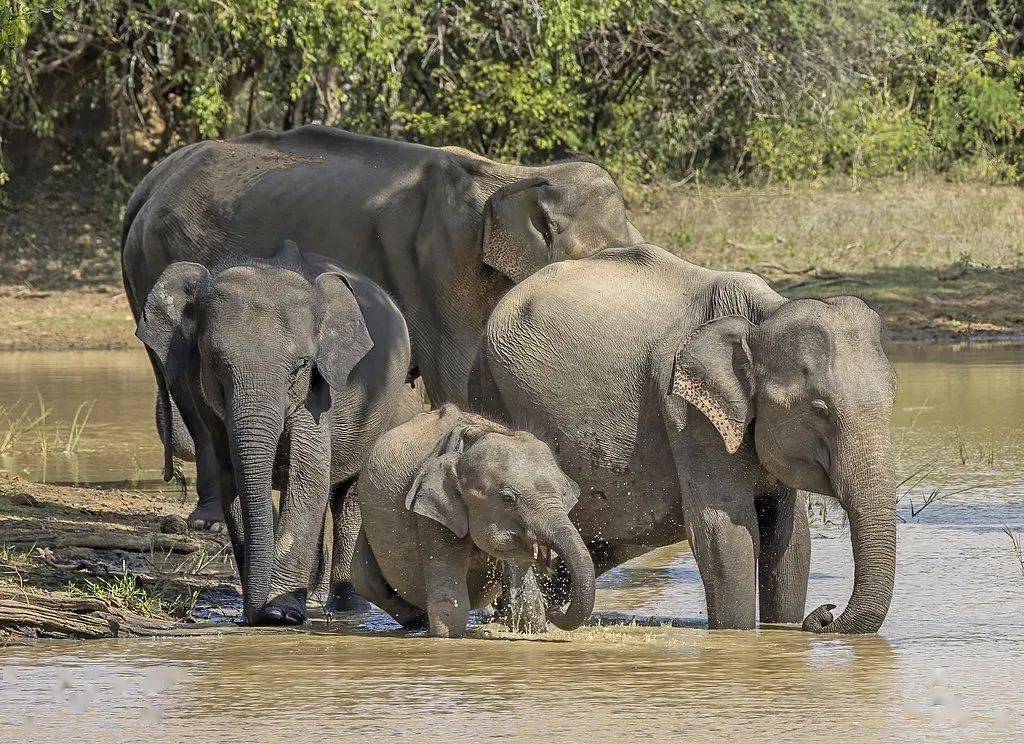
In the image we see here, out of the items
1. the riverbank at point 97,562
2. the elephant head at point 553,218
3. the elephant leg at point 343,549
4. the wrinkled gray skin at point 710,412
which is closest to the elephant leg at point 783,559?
the wrinkled gray skin at point 710,412

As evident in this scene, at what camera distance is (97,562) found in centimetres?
886

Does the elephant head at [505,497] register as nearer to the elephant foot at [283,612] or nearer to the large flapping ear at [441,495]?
the large flapping ear at [441,495]

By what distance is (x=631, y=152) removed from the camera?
24953mm

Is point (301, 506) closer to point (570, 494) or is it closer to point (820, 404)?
point (570, 494)

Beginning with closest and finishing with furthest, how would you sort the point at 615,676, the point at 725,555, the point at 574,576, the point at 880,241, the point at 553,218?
1. the point at 615,676
2. the point at 574,576
3. the point at 725,555
4. the point at 553,218
5. the point at 880,241

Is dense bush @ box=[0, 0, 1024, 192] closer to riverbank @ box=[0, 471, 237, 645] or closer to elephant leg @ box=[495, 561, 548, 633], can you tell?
riverbank @ box=[0, 471, 237, 645]

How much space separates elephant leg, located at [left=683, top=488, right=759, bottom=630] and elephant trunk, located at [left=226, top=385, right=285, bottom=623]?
1602 mm

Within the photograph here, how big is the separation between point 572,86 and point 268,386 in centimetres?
1705

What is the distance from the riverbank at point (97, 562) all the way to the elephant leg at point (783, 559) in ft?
7.33

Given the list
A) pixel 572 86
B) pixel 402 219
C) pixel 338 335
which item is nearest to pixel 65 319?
pixel 572 86

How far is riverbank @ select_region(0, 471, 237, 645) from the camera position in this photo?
7.31 m

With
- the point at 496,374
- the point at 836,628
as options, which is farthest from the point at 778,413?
the point at 496,374

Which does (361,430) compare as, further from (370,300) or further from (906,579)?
(906,579)

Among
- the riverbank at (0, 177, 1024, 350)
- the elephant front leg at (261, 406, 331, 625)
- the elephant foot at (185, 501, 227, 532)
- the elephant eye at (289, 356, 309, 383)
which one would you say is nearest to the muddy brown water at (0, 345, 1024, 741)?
the elephant front leg at (261, 406, 331, 625)
